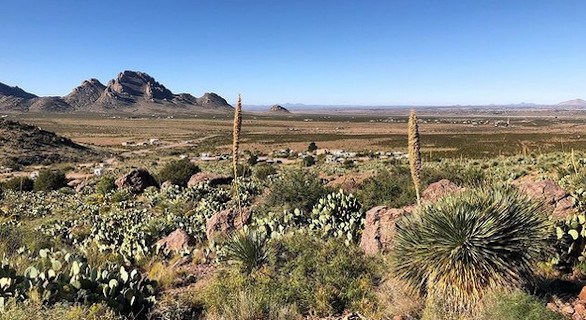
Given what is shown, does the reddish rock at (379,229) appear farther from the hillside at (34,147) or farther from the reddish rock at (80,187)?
the hillside at (34,147)

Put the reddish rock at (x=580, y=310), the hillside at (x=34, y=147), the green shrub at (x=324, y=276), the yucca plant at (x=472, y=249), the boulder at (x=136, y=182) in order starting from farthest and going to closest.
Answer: the hillside at (x=34, y=147), the boulder at (x=136, y=182), the green shrub at (x=324, y=276), the yucca plant at (x=472, y=249), the reddish rock at (x=580, y=310)

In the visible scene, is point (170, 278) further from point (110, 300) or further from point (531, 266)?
point (531, 266)

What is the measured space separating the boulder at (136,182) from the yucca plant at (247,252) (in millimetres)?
17603

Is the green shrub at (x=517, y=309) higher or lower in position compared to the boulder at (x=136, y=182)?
higher

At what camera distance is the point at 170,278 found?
7395mm

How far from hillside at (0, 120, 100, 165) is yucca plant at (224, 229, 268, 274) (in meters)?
46.6

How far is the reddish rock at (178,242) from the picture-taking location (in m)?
9.61

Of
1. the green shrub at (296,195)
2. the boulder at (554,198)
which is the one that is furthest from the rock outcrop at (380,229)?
the green shrub at (296,195)

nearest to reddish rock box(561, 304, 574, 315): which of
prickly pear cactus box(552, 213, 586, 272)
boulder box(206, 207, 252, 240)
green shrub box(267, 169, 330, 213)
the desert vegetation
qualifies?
the desert vegetation

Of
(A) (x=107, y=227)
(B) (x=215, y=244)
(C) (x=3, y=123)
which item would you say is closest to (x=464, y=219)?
(B) (x=215, y=244)

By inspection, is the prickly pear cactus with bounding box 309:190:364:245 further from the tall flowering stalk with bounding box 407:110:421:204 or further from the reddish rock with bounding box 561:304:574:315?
the reddish rock with bounding box 561:304:574:315

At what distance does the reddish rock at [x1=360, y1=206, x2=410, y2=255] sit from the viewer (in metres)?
7.22

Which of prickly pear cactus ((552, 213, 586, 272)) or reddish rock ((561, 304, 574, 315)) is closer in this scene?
reddish rock ((561, 304, 574, 315))

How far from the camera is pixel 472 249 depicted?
4875mm
